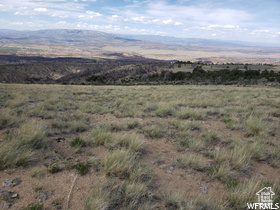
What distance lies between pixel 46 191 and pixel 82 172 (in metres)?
0.66

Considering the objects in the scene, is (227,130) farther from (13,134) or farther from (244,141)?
(13,134)

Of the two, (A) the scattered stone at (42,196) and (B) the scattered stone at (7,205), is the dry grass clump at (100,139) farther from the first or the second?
(B) the scattered stone at (7,205)

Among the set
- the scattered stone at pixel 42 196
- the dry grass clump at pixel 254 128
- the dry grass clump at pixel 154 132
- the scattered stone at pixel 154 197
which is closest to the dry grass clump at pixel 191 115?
the dry grass clump at pixel 254 128

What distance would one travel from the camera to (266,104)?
10125 millimetres

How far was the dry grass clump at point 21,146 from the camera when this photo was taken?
10.9 feet

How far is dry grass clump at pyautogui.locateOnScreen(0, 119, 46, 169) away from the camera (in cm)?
331

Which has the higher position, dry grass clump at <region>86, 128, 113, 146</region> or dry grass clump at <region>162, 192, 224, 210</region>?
dry grass clump at <region>86, 128, 113, 146</region>

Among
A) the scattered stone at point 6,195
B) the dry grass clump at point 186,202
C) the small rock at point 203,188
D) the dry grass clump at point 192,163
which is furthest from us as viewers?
the dry grass clump at point 192,163

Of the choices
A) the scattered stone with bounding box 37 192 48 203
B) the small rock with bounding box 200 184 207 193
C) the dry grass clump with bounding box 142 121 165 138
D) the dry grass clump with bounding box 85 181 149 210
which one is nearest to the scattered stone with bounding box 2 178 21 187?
the scattered stone with bounding box 37 192 48 203

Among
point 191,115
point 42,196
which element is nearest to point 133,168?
point 42,196

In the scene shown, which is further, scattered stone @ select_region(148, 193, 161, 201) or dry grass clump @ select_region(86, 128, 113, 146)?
dry grass clump @ select_region(86, 128, 113, 146)

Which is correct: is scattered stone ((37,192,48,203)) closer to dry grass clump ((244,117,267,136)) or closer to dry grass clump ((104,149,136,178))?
dry grass clump ((104,149,136,178))

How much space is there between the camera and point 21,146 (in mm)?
3680

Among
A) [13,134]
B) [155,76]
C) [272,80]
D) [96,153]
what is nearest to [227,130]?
[96,153]
